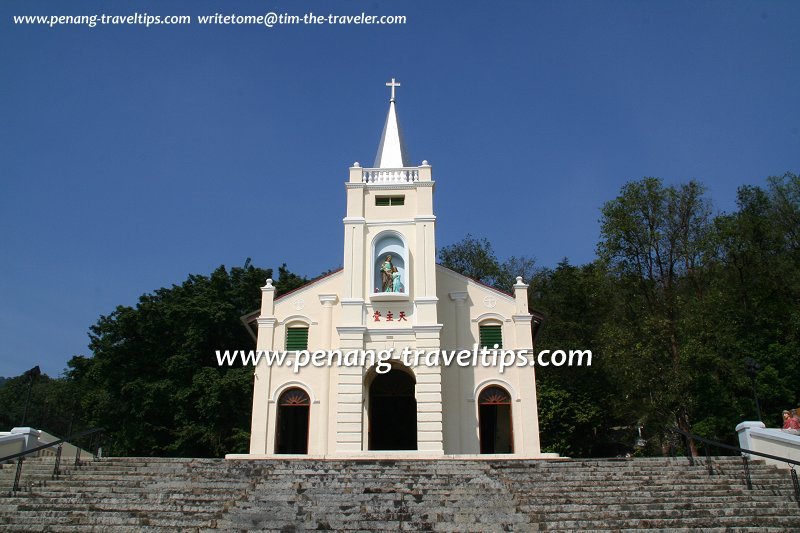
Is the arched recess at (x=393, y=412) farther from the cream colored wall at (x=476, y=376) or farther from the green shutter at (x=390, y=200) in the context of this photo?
the green shutter at (x=390, y=200)

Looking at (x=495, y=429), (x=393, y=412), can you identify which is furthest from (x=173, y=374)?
(x=495, y=429)

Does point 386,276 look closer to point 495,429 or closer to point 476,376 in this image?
point 476,376

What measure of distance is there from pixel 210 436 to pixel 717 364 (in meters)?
25.4

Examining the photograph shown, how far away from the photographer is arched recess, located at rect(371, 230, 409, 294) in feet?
82.4

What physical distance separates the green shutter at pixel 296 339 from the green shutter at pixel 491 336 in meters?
6.97

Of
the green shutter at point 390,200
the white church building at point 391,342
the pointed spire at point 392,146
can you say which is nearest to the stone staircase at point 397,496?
the white church building at point 391,342

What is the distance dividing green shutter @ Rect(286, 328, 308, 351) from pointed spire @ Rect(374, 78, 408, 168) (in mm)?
8136

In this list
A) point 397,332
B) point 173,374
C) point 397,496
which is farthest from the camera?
point 173,374

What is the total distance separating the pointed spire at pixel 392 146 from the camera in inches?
1120

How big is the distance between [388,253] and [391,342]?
12.7ft

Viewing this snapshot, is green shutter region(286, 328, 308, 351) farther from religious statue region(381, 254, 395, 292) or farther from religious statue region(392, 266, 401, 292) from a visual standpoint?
religious statue region(392, 266, 401, 292)

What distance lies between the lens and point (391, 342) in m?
23.8

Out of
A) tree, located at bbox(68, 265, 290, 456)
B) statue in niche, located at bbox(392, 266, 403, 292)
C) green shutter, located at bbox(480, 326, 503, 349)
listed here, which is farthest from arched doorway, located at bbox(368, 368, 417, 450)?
tree, located at bbox(68, 265, 290, 456)

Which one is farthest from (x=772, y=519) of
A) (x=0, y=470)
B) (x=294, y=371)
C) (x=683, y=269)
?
(x=683, y=269)
